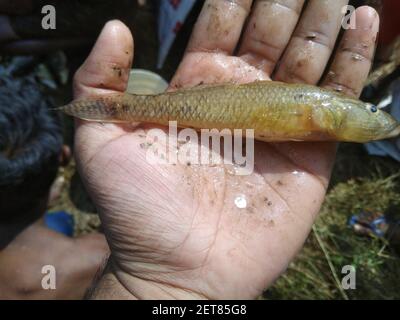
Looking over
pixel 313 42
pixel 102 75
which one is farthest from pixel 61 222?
pixel 313 42

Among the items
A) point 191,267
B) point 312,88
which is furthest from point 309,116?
point 191,267

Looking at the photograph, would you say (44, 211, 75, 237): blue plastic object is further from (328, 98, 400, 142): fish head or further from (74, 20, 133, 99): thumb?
(328, 98, 400, 142): fish head

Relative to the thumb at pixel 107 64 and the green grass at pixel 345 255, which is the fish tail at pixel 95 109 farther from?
the green grass at pixel 345 255

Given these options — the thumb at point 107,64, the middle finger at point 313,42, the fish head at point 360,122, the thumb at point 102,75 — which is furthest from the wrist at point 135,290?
the middle finger at point 313,42

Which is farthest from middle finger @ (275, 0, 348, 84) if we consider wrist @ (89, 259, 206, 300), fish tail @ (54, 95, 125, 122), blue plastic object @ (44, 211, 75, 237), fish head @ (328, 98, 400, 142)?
blue plastic object @ (44, 211, 75, 237)

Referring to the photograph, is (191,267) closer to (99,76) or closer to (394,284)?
(99,76)

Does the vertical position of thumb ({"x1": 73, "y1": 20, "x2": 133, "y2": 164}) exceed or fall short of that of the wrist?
it exceeds it
